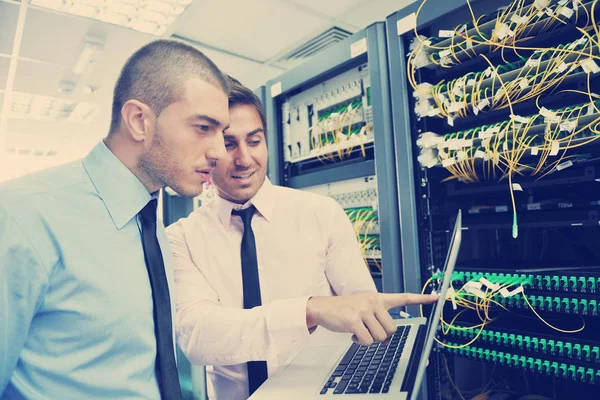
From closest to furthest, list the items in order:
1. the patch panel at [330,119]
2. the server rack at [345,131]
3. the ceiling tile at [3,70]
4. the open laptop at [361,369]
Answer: the open laptop at [361,369]
the server rack at [345,131]
the patch panel at [330,119]
the ceiling tile at [3,70]

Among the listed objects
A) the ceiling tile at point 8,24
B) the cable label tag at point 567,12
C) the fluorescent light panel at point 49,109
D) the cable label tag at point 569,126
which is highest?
the ceiling tile at point 8,24

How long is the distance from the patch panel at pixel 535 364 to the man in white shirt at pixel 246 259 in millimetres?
307

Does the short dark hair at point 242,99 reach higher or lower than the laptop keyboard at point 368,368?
higher

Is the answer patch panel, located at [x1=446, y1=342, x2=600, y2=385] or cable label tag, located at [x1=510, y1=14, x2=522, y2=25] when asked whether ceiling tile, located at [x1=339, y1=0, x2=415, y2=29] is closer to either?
cable label tag, located at [x1=510, y1=14, x2=522, y2=25]

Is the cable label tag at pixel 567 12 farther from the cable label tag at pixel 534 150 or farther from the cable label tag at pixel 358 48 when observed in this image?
the cable label tag at pixel 358 48

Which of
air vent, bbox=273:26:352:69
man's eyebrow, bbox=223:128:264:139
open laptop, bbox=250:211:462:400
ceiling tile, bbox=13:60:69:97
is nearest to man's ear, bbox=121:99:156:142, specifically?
man's eyebrow, bbox=223:128:264:139

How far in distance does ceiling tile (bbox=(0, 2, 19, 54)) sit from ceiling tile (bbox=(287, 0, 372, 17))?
68.6 inches

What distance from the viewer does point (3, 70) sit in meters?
3.21

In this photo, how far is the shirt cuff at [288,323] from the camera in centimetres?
75

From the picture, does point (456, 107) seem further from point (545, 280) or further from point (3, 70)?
point (3, 70)

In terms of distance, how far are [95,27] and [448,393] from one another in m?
2.98

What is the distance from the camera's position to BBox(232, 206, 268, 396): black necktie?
923 mm

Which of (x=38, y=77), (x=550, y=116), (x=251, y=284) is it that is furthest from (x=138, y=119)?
(x=38, y=77)

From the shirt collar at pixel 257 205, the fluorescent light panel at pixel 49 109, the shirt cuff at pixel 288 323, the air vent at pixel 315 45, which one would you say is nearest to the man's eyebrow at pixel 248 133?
the shirt collar at pixel 257 205
